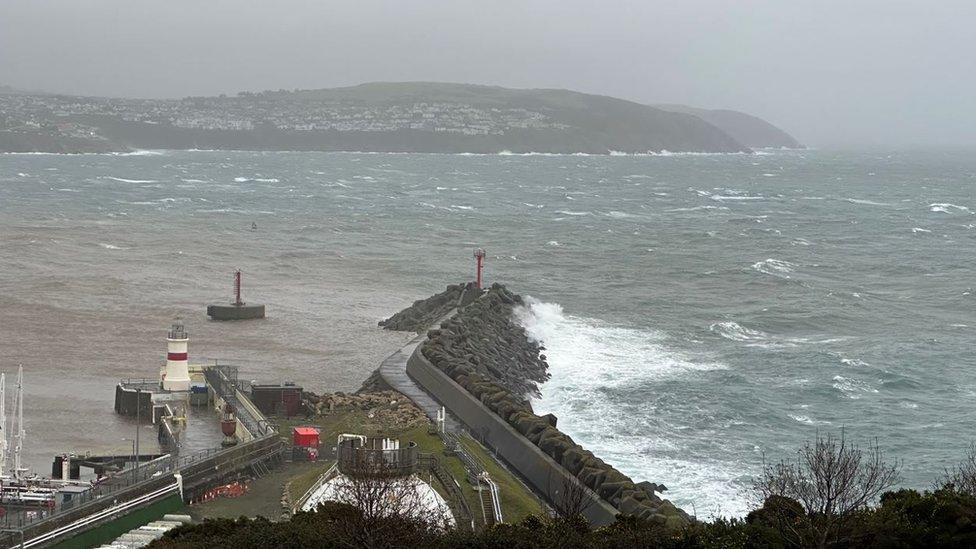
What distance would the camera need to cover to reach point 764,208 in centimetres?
10969

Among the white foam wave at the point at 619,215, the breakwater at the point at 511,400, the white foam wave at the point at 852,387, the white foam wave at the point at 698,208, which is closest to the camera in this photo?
the breakwater at the point at 511,400

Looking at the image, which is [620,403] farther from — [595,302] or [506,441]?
[595,302]

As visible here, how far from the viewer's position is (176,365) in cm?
2689

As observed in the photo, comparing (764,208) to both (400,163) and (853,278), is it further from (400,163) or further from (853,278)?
(400,163)

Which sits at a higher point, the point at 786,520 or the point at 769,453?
the point at 786,520

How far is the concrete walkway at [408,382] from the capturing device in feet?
91.3

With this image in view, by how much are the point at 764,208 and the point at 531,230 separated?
30702 mm

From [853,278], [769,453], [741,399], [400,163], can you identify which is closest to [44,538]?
[769,453]

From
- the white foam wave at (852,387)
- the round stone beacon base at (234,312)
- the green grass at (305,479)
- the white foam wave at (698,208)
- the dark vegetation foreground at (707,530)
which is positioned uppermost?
the dark vegetation foreground at (707,530)

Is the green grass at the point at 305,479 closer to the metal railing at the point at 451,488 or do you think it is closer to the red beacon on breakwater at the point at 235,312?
the metal railing at the point at 451,488

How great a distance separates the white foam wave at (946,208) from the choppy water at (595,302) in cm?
29

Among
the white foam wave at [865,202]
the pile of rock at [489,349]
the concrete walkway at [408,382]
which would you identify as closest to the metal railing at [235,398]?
the concrete walkway at [408,382]

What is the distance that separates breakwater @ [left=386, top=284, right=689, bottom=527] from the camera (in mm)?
21672

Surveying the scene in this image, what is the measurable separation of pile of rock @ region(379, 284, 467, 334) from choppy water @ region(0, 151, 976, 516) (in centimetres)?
128
